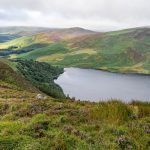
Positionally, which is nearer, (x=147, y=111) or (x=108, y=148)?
(x=108, y=148)

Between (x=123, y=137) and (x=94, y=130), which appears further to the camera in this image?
(x=94, y=130)

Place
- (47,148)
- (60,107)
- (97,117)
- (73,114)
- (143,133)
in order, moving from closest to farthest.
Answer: (47,148), (143,133), (97,117), (73,114), (60,107)

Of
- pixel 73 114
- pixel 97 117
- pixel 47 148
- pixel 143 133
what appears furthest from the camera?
pixel 73 114

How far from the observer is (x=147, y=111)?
56.9 feet

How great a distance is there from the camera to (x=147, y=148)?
42.3 feet

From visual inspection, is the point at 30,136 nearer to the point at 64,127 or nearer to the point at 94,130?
the point at 64,127

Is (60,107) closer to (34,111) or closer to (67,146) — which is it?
(34,111)

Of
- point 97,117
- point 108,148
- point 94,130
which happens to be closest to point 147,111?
point 97,117

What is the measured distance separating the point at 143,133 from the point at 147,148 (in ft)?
4.55

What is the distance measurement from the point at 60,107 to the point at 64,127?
476cm

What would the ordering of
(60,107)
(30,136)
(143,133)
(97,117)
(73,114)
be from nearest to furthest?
(30,136), (143,133), (97,117), (73,114), (60,107)

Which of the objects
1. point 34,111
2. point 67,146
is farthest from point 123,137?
point 34,111

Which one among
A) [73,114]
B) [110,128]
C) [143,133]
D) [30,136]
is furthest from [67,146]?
[73,114]

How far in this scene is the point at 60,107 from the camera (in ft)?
63.0
